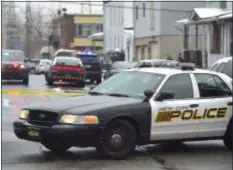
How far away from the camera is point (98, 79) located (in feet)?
117

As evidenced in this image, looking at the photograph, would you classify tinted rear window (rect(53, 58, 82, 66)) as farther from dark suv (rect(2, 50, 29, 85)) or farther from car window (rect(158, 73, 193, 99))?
car window (rect(158, 73, 193, 99))

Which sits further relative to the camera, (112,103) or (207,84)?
(207,84)

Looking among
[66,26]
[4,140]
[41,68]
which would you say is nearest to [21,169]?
[4,140]

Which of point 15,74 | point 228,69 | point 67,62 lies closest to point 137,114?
point 228,69

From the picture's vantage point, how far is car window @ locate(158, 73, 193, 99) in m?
10.5

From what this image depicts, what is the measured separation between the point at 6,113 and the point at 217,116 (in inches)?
279

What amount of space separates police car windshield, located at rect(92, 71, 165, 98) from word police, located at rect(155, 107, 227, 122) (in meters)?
0.45

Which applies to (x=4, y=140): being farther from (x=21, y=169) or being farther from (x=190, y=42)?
(x=190, y=42)

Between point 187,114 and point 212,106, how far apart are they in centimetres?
54

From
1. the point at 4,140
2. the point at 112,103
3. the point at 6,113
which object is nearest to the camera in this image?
the point at 112,103

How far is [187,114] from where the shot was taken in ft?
34.0

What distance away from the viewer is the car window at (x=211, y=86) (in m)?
10.8

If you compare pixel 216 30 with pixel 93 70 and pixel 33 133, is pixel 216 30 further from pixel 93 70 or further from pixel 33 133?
pixel 33 133

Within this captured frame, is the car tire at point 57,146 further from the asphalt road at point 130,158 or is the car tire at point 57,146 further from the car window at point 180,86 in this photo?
the car window at point 180,86
